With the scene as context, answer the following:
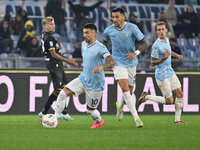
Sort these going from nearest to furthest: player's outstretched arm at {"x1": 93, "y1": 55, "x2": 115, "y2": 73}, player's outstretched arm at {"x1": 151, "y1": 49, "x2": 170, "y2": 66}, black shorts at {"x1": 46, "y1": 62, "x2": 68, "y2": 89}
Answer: player's outstretched arm at {"x1": 93, "y1": 55, "x2": 115, "y2": 73} → player's outstretched arm at {"x1": 151, "y1": 49, "x2": 170, "y2": 66} → black shorts at {"x1": 46, "y1": 62, "x2": 68, "y2": 89}

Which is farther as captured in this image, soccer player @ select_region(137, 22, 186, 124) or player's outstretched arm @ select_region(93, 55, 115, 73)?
soccer player @ select_region(137, 22, 186, 124)

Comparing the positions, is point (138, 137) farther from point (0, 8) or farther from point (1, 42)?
point (0, 8)

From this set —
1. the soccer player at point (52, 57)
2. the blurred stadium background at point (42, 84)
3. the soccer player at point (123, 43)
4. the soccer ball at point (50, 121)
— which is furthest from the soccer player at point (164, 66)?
the blurred stadium background at point (42, 84)

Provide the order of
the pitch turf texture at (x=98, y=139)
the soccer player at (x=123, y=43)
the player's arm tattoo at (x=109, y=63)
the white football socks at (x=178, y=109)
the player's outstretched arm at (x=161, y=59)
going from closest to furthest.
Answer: the pitch turf texture at (x=98, y=139)
the player's arm tattoo at (x=109, y=63)
the soccer player at (x=123, y=43)
the player's outstretched arm at (x=161, y=59)
the white football socks at (x=178, y=109)

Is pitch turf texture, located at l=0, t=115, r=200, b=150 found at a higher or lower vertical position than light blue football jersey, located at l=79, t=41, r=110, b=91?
lower

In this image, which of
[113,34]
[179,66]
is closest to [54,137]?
[113,34]

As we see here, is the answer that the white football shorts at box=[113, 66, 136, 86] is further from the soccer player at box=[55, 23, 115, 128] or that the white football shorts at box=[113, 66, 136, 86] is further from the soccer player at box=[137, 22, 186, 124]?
the soccer player at box=[55, 23, 115, 128]

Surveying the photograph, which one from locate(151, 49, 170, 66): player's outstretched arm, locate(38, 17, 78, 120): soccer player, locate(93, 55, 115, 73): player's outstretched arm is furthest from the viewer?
locate(38, 17, 78, 120): soccer player

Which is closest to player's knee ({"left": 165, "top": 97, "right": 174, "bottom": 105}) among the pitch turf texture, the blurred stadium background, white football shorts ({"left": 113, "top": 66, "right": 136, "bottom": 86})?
white football shorts ({"left": 113, "top": 66, "right": 136, "bottom": 86})

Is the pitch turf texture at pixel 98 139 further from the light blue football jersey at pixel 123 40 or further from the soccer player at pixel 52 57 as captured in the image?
the soccer player at pixel 52 57

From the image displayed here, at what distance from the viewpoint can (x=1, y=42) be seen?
17688 millimetres

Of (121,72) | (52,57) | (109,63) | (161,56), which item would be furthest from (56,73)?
(109,63)

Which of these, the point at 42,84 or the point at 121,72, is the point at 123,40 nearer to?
the point at 121,72

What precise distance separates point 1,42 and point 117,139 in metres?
10.2
